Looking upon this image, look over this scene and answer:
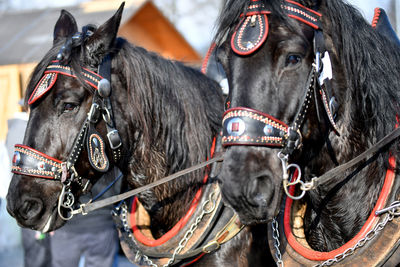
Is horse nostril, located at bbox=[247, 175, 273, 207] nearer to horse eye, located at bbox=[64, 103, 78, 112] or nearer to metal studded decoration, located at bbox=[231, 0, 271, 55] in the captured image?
metal studded decoration, located at bbox=[231, 0, 271, 55]

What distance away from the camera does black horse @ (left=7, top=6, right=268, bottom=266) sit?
2.58m

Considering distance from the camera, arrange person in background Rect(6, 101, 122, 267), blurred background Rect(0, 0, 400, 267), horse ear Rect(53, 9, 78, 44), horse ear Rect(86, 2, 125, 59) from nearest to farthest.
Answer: horse ear Rect(86, 2, 125, 59), horse ear Rect(53, 9, 78, 44), person in background Rect(6, 101, 122, 267), blurred background Rect(0, 0, 400, 267)

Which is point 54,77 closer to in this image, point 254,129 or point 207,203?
point 207,203

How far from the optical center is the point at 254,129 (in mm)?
1847

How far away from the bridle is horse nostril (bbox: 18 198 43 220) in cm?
121

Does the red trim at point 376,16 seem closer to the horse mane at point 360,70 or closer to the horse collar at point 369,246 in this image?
the horse mane at point 360,70

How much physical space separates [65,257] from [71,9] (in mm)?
5430

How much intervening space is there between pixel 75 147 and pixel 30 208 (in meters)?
0.41

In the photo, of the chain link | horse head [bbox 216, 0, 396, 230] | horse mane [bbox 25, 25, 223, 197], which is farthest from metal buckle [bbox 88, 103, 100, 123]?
the chain link

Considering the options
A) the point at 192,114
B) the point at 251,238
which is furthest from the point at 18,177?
the point at 251,238

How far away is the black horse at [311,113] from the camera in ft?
6.11

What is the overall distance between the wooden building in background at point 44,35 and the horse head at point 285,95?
4475mm

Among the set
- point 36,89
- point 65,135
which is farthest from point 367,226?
point 36,89

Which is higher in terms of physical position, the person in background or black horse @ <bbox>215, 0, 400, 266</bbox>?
black horse @ <bbox>215, 0, 400, 266</bbox>
